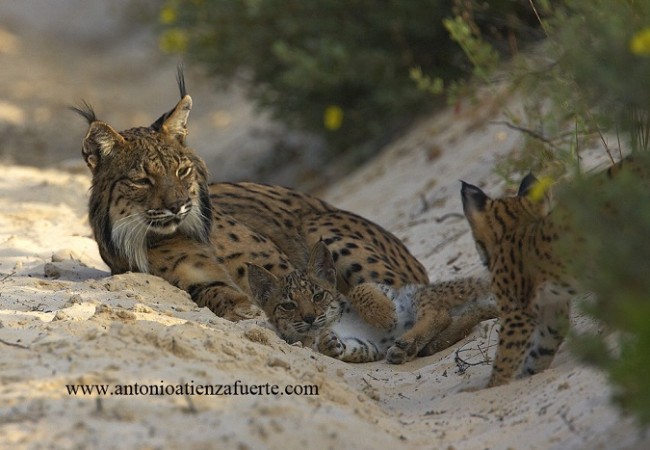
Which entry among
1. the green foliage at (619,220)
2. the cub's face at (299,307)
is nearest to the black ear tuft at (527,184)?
the green foliage at (619,220)

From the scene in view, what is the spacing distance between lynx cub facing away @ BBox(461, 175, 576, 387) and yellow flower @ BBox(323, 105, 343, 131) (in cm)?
718

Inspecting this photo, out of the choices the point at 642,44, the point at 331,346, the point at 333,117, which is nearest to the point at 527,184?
the point at 331,346

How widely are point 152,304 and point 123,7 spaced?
60.3 ft

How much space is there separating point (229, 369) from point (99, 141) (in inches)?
123

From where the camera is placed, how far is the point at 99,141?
794 cm

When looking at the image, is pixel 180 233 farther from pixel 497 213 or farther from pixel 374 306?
pixel 497 213

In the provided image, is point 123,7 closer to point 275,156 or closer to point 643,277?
point 275,156

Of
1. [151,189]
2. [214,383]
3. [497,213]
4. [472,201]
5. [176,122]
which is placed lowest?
[214,383]

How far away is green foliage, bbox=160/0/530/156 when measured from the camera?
12.7 metres

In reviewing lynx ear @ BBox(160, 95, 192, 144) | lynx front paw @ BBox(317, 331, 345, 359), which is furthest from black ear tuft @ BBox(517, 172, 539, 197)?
lynx ear @ BBox(160, 95, 192, 144)

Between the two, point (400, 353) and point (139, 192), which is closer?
point (400, 353)

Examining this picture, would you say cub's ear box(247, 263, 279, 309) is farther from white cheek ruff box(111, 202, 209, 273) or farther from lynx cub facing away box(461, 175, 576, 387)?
lynx cub facing away box(461, 175, 576, 387)

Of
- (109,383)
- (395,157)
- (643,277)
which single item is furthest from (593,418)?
(395,157)

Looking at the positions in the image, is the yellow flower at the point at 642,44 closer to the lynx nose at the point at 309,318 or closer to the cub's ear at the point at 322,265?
the lynx nose at the point at 309,318
